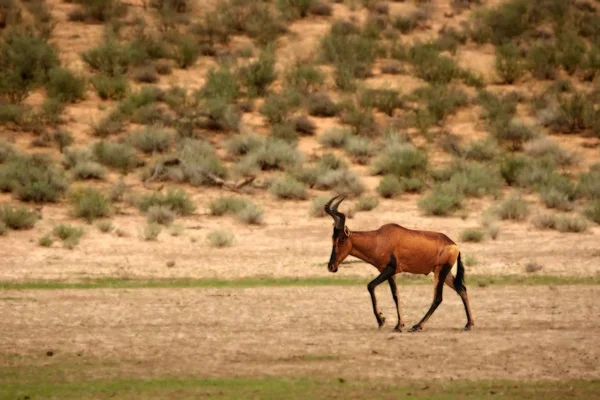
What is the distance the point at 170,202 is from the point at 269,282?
22.2ft

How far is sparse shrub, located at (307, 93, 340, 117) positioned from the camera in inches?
1484

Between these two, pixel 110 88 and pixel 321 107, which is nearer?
pixel 321 107

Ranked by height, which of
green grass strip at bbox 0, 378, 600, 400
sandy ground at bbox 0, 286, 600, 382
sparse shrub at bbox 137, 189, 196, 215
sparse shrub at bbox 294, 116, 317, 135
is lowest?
sparse shrub at bbox 294, 116, 317, 135

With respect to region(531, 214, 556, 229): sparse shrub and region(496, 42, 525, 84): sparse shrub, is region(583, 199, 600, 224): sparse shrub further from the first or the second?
region(496, 42, 525, 84): sparse shrub

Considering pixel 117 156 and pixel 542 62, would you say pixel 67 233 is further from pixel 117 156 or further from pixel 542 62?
pixel 542 62

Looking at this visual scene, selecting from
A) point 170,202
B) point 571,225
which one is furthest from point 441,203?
point 170,202

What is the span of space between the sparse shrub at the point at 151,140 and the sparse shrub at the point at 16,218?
7280mm

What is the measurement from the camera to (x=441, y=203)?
28734mm

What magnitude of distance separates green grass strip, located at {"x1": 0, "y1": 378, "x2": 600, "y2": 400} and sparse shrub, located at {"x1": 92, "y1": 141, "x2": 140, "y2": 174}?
60.7 feet

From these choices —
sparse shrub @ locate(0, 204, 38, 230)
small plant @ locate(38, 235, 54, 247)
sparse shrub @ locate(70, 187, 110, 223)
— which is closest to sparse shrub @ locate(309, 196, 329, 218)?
sparse shrub @ locate(70, 187, 110, 223)

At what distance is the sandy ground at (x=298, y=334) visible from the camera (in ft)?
48.3

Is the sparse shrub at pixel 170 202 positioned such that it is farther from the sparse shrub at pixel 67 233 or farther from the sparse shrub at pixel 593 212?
the sparse shrub at pixel 593 212

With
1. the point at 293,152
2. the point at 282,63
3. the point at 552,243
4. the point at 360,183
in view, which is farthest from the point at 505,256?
the point at 282,63

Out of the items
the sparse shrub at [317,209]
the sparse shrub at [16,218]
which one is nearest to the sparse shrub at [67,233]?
the sparse shrub at [16,218]
